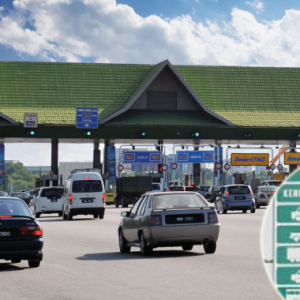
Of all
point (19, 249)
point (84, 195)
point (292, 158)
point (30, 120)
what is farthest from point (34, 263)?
point (292, 158)

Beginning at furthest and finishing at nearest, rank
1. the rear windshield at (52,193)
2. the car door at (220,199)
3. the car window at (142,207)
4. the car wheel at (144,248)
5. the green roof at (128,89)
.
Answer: the green roof at (128,89)
the car door at (220,199)
the rear windshield at (52,193)
the car window at (142,207)
the car wheel at (144,248)

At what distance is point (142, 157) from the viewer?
3290 inches

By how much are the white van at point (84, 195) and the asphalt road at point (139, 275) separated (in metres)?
19.6

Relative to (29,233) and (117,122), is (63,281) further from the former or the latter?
(117,122)

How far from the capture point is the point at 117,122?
2758 inches

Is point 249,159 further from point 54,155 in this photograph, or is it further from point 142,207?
point 142,207

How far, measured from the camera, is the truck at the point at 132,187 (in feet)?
223

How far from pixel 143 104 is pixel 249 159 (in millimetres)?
21759

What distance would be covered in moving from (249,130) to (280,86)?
8271mm

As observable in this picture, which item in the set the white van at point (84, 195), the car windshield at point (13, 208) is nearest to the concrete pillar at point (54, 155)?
the white van at point (84, 195)

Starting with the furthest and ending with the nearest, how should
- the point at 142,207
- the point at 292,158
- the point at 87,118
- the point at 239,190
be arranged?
1. the point at 292,158
2. the point at 87,118
3. the point at 239,190
4. the point at 142,207

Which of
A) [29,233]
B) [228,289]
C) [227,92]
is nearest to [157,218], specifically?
[29,233]

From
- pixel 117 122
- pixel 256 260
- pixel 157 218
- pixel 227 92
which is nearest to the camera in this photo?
pixel 256 260

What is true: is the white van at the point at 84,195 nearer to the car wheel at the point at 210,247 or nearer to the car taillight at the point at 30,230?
the car wheel at the point at 210,247
